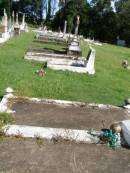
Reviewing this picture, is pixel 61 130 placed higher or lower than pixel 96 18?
lower

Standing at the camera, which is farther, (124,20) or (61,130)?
(124,20)

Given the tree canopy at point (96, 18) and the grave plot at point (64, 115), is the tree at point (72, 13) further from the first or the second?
the grave plot at point (64, 115)

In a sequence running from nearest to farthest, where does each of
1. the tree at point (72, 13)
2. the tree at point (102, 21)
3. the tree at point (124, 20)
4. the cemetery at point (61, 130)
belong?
the cemetery at point (61, 130)
the tree at point (124, 20)
the tree at point (102, 21)
the tree at point (72, 13)

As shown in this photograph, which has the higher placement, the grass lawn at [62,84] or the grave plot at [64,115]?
the grave plot at [64,115]

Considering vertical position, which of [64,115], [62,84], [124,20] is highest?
[124,20]

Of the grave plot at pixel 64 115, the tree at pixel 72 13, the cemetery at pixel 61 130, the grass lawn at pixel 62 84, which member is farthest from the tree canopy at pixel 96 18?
the grave plot at pixel 64 115

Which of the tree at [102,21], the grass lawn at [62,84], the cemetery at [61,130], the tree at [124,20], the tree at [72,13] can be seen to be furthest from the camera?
the tree at [72,13]

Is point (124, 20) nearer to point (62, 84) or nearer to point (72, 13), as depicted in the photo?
point (72, 13)

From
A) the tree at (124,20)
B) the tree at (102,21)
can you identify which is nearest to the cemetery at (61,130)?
the tree at (124,20)

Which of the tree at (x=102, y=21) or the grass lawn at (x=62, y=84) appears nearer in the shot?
the grass lawn at (x=62, y=84)

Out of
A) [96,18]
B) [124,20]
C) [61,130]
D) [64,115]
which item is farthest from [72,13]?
[61,130]

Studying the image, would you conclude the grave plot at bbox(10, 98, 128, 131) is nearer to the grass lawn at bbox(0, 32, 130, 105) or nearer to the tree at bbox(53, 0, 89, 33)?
the grass lawn at bbox(0, 32, 130, 105)

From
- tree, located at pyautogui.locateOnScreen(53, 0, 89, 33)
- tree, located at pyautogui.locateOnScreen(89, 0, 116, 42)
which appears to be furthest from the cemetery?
tree, located at pyautogui.locateOnScreen(53, 0, 89, 33)

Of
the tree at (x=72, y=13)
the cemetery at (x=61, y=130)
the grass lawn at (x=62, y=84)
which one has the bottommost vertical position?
the grass lawn at (x=62, y=84)
